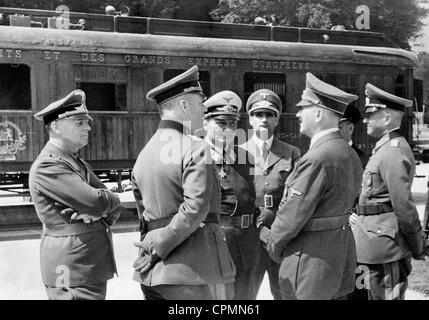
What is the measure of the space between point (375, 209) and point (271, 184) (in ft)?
2.72

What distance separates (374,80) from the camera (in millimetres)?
12578

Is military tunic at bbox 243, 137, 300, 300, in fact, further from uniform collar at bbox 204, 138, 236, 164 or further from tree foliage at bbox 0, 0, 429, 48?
tree foliage at bbox 0, 0, 429, 48

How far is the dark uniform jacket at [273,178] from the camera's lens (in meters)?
4.60

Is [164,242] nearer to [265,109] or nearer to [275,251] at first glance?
[275,251]

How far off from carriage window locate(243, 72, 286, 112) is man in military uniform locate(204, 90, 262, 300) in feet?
22.0

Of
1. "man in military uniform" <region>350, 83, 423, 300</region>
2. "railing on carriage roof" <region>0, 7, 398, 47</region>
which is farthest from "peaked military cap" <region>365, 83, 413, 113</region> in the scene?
"railing on carriage roof" <region>0, 7, 398, 47</region>

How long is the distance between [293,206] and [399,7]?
19749mm

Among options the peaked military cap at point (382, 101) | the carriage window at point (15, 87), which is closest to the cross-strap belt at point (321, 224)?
the peaked military cap at point (382, 101)

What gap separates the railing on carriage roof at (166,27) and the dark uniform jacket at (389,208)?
24.3 feet
